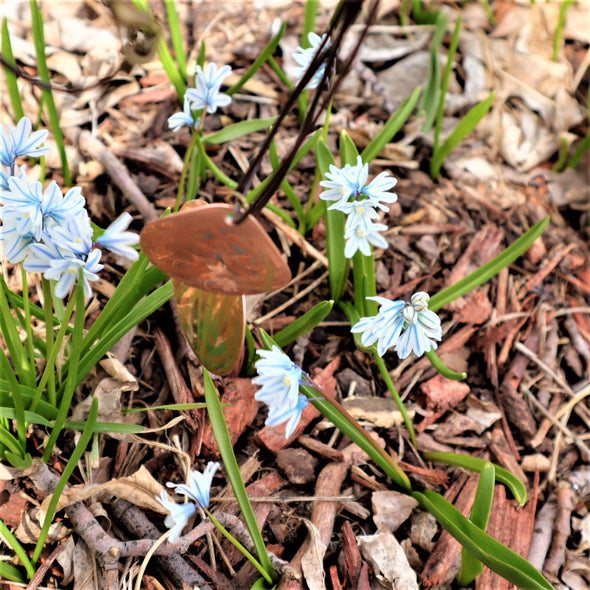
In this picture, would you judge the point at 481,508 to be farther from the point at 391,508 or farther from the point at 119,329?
the point at 119,329

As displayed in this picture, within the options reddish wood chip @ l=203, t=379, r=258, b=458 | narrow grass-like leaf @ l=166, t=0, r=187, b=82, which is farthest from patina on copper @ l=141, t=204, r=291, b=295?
narrow grass-like leaf @ l=166, t=0, r=187, b=82

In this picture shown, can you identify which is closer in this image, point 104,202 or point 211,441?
point 211,441

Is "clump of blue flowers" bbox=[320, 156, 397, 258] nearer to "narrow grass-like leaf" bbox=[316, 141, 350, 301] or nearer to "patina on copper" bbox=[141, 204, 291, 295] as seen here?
"patina on copper" bbox=[141, 204, 291, 295]

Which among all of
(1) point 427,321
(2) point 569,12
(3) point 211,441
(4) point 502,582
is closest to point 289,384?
(1) point 427,321

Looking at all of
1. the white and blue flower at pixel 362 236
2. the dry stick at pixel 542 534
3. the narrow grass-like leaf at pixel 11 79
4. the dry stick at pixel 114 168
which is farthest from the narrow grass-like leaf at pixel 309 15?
the dry stick at pixel 542 534

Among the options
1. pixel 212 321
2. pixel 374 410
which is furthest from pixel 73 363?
pixel 374 410

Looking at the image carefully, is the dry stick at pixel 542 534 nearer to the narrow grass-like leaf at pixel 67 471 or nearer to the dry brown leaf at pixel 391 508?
the dry brown leaf at pixel 391 508

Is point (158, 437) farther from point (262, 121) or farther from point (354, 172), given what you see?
point (262, 121)
